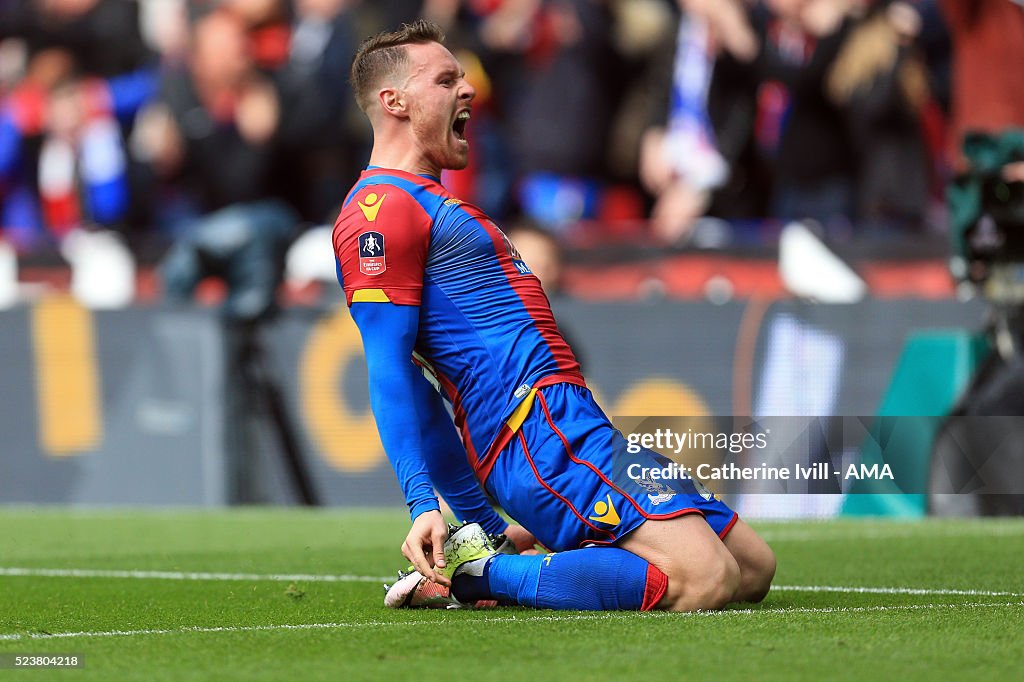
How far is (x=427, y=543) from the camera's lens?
462cm

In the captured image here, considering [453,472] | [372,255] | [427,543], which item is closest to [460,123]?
[372,255]

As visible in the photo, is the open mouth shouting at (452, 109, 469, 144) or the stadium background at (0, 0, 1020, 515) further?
the stadium background at (0, 0, 1020, 515)

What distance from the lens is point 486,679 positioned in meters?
3.59

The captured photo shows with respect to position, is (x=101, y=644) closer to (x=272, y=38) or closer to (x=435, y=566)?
(x=435, y=566)

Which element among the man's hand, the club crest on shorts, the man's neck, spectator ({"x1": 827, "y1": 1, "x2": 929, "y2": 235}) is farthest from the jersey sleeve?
spectator ({"x1": 827, "y1": 1, "x2": 929, "y2": 235})

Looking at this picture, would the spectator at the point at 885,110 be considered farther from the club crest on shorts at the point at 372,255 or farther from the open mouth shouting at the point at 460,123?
the club crest on shorts at the point at 372,255

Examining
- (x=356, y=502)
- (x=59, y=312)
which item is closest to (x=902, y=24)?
(x=356, y=502)

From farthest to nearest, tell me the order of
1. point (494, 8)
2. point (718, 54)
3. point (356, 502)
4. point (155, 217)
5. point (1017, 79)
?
1. point (155, 217)
2. point (494, 8)
3. point (718, 54)
4. point (356, 502)
5. point (1017, 79)

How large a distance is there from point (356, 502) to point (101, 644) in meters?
6.20

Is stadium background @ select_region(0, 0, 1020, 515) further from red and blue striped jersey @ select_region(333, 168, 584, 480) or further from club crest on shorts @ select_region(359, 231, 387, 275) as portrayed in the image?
club crest on shorts @ select_region(359, 231, 387, 275)

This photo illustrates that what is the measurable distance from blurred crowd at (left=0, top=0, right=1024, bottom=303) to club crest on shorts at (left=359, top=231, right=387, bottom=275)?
17.7ft

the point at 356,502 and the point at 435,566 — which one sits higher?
the point at 435,566

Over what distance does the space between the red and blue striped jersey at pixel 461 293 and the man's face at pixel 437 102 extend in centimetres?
11

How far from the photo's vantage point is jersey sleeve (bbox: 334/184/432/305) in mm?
4840
